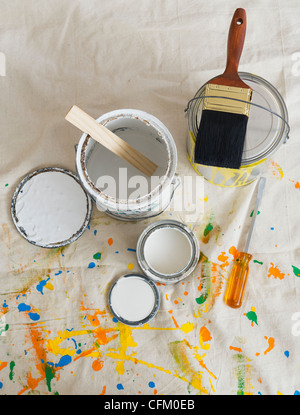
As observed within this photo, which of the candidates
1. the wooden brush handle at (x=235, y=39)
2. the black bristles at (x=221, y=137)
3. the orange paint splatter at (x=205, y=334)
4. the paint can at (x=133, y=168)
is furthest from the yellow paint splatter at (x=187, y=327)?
the wooden brush handle at (x=235, y=39)

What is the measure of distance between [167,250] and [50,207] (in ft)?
0.93

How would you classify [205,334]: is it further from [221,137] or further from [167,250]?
[221,137]

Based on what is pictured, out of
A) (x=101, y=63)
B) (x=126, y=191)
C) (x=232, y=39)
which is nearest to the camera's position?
(x=232, y=39)

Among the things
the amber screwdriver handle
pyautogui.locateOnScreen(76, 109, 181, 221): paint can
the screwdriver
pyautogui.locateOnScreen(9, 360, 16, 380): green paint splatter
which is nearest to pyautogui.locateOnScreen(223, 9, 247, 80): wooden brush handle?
pyautogui.locateOnScreen(76, 109, 181, 221): paint can

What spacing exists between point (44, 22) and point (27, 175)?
37 centimetres

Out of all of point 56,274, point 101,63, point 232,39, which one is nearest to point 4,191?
point 56,274

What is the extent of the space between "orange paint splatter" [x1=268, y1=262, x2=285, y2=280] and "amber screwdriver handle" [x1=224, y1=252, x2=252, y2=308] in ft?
0.19

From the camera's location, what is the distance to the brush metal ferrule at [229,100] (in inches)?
32.0

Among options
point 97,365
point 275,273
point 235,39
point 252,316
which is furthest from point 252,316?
point 235,39

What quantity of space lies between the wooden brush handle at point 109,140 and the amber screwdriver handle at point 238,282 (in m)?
0.29

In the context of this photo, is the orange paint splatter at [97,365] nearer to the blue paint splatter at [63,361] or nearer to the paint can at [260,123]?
the blue paint splatter at [63,361]
